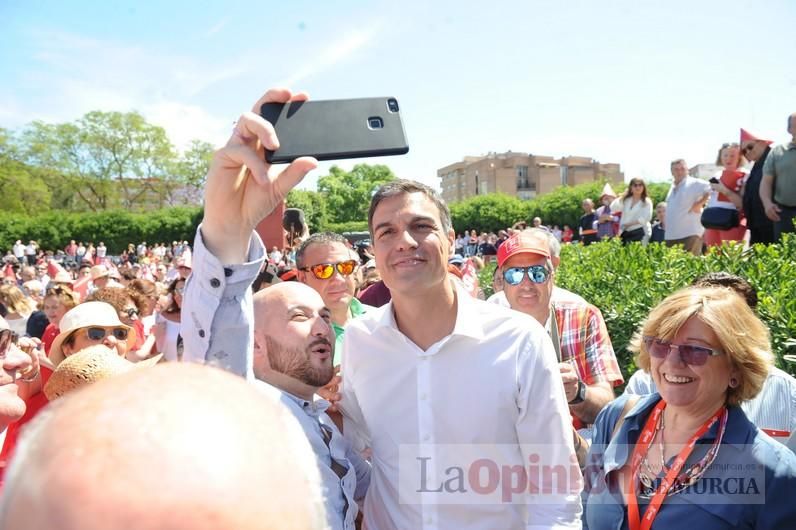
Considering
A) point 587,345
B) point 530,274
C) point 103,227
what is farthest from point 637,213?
point 103,227

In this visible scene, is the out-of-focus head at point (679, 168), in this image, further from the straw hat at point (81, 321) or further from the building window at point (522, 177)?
the building window at point (522, 177)

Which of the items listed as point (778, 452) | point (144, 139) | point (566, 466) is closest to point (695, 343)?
point (778, 452)

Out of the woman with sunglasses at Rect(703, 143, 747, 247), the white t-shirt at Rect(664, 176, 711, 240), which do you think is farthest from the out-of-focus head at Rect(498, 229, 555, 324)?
the white t-shirt at Rect(664, 176, 711, 240)

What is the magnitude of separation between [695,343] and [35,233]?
184 feet

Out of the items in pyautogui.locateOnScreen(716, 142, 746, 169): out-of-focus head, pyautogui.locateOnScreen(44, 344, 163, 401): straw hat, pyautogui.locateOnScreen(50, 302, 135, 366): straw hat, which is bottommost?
pyautogui.locateOnScreen(50, 302, 135, 366): straw hat

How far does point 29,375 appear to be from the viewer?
3.27m

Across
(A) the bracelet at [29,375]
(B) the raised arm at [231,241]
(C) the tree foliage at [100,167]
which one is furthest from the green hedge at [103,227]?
(B) the raised arm at [231,241]

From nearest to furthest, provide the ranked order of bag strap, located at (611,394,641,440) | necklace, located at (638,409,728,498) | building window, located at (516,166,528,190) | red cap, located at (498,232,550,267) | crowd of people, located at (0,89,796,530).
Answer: crowd of people, located at (0,89,796,530)
necklace, located at (638,409,728,498)
bag strap, located at (611,394,641,440)
red cap, located at (498,232,550,267)
building window, located at (516,166,528,190)

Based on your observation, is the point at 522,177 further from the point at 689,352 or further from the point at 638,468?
the point at 638,468

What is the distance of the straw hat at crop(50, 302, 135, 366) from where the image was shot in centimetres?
395

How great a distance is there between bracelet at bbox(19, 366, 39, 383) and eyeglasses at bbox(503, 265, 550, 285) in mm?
2783

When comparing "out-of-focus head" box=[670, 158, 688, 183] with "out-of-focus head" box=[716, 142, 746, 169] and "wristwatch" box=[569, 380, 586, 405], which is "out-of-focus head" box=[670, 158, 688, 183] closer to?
"out-of-focus head" box=[716, 142, 746, 169]

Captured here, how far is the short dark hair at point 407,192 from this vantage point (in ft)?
8.01

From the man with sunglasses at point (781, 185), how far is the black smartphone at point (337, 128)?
237 inches
